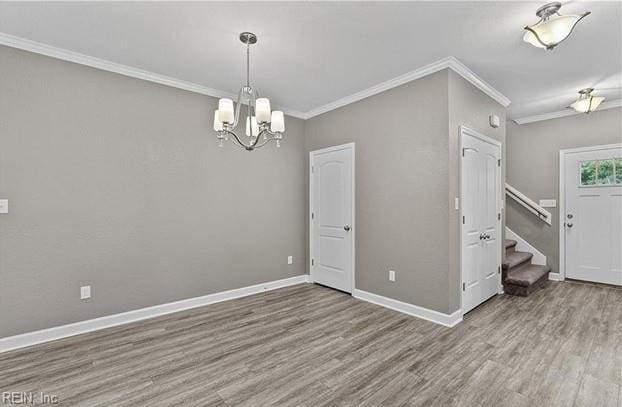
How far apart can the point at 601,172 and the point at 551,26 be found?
350cm

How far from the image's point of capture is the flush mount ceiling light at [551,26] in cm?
212

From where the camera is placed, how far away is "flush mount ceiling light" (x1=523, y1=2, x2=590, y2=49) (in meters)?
2.12

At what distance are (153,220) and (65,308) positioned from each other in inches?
44.5

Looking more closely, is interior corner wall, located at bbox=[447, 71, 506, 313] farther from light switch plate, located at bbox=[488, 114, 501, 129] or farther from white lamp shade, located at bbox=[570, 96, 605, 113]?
white lamp shade, located at bbox=[570, 96, 605, 113]

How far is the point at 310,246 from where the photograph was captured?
473cm

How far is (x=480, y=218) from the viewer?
3.59 meters

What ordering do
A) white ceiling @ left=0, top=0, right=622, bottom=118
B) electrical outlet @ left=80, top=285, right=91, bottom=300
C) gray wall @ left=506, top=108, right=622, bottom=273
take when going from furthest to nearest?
gray wall @ left=506, top=108, right=622, bottom=273 < electrical outlet @ left=80, top=285, right=91, bottom=300 < white ceiling @ left=0, top=0, right=622, bottom=118

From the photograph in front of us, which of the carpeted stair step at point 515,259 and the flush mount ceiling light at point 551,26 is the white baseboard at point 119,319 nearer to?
the carpeted stair step at point 515,259

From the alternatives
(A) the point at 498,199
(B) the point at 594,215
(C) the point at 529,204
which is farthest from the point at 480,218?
(B) the point at 594,215

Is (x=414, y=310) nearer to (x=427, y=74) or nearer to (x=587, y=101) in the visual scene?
(x=427, y=74)

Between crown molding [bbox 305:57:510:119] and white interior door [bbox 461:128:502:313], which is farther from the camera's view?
white interior door [bbox 461:128:502:313]

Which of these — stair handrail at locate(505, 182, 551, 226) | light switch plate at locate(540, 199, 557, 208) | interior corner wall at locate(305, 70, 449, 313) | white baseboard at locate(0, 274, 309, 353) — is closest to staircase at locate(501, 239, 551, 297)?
stair handrail at locate(505, 182, 551, 226)

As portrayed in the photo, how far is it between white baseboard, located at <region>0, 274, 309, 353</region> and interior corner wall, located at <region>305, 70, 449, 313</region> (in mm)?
1619

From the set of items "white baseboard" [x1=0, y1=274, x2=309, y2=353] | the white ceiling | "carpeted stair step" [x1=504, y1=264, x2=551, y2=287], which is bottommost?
"white baseboard" [x1=0, y1=274, x2=309, y2=353]
